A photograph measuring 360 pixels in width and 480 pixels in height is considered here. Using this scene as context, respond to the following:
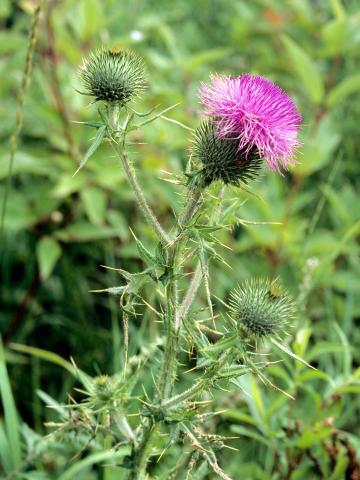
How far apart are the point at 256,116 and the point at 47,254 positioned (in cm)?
193

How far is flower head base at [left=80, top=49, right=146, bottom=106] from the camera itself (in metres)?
1.90

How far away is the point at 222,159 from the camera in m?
1.78

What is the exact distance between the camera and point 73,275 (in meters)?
4.06

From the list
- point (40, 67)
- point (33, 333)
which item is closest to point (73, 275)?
point (33, 333)

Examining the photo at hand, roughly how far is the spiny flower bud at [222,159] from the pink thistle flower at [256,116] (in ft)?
0.08

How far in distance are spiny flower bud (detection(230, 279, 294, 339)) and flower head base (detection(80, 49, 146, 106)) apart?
621mm

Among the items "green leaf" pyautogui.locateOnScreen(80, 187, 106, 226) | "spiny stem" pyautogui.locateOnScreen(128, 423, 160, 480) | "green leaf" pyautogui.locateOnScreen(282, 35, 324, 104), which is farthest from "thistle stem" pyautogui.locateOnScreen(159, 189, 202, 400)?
"green leaf" pyautogui.locateOnScreen(282, 35, 324, 104)

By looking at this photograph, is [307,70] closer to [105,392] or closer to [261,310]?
[261,310]

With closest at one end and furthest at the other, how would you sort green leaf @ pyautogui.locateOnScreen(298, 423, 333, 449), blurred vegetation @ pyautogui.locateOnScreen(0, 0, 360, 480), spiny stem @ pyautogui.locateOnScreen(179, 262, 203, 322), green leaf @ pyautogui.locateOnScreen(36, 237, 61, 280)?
spiny stem @ pyautogui.locateOnScreen(179, 262, 203, 322) < green leaf @ pyautogui.locateOnScreen(298, 423, 333, 449) < green leaf @ pyautogui.locateOnScreen(36, 237, 61, 280) < blurred vegetation @ pyautogui.locateOnScreen(0, 0, 360, 480)

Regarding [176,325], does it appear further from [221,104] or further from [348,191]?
[348,191]

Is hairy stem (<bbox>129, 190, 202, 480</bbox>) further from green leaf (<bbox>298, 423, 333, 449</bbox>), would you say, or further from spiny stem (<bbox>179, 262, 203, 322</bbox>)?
green leaf (<bbox>298, 423, 333, 449</bbox>)

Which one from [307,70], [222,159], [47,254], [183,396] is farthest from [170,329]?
[307,70]

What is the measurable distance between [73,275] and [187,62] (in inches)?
53.0

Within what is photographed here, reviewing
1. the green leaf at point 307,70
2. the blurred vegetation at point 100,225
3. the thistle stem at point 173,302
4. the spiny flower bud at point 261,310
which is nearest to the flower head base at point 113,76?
the thistle stem at point 173,302
